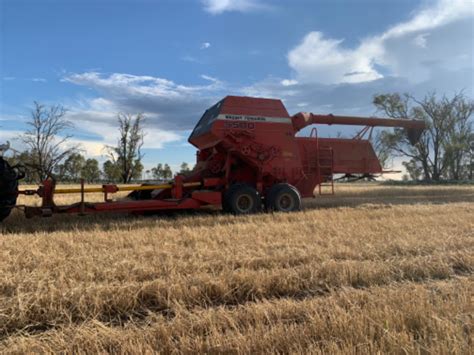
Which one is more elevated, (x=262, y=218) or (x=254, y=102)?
(x=254, y=102)

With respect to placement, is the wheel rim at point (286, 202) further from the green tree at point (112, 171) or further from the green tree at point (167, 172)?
the green tree at point (167, 172)

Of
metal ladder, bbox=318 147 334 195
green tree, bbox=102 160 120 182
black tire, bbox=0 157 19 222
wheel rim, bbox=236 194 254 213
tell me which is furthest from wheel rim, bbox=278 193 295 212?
green tree, bbox=102 160 120 182

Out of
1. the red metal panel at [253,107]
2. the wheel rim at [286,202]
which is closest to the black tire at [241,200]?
the wheel rim at [286,202]

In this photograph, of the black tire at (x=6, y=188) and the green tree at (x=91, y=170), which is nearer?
the black tire at (x=6, y=188)

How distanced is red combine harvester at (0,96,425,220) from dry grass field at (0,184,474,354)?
2.96m

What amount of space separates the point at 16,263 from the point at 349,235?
4420 mm

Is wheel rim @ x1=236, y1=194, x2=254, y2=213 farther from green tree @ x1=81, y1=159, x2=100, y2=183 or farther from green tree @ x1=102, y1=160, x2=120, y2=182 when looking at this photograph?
green tree @ x1=81, y1=159, x2=100, y2=183

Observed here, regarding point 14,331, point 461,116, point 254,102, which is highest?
point 461,116

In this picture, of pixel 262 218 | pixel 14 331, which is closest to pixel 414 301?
pixel 14 331

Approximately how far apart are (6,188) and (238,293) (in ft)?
19.4

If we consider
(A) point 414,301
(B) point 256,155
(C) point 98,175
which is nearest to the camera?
(A) point 414,301

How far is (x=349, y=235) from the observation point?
5430 millimetres

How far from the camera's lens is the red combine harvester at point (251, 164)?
27.6ft

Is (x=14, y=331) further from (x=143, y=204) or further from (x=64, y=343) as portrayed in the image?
(x=143, y=204)
